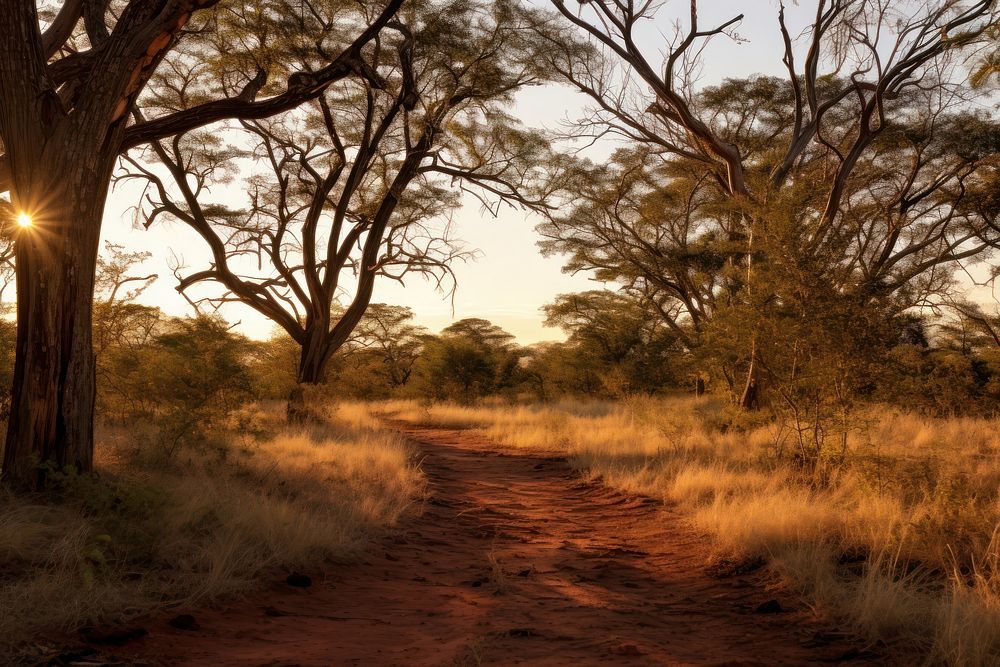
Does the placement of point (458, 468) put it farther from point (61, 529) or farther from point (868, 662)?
point (868, 662)

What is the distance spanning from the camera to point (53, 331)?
546 cm

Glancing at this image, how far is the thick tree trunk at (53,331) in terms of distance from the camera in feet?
17.7

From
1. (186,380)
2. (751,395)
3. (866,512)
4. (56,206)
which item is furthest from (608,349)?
(56,206)

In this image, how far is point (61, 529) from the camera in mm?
4680

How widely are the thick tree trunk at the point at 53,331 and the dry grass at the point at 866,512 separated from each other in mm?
5241

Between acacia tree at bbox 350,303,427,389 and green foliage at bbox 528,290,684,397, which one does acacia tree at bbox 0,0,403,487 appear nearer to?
green foliage at bbox 528,290,684,397

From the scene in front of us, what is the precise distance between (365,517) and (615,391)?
17.9 metres

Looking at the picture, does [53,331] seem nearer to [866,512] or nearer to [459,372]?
[866,512]

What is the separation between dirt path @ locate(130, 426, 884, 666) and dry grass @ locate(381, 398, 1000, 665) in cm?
34

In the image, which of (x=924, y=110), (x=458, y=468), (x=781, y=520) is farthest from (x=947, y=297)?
(x=781, y=520)

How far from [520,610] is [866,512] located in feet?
10.6

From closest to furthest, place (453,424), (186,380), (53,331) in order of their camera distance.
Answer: (53,331) < (186,380) < (453,424)

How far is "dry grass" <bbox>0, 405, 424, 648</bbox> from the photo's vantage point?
12.6ft

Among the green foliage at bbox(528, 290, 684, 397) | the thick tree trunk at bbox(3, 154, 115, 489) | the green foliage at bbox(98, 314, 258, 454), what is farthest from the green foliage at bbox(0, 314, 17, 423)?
the green foliage at bbox(528, 290, 684, 397)
